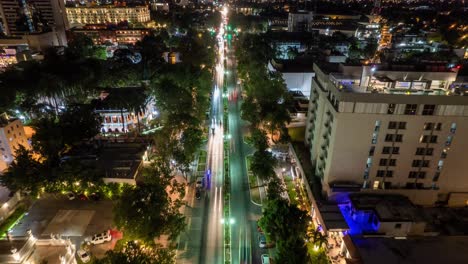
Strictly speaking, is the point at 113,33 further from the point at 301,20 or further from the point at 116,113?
the point at 301,20

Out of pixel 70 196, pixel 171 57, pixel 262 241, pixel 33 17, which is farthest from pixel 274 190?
pixel 33 17

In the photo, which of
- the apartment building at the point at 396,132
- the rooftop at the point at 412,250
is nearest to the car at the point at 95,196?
the apartment building at the point at 396,132

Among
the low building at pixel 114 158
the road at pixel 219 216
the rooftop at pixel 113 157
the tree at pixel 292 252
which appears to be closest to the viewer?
the tree at pixel 292 252

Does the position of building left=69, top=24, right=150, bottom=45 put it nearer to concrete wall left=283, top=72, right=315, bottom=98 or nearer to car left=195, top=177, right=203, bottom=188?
concrete wall left=283, top=72, right=315, bottom=98

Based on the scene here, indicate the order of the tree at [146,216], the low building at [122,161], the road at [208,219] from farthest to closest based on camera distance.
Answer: the low building at [122,161], the road at [208,219], the tree at [146,216]

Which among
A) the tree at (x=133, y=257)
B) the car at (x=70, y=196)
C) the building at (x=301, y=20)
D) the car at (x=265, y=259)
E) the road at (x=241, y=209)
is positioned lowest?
the road at (x=241, y=209)

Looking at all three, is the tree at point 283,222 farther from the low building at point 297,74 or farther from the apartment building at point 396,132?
the low building at point 297,74

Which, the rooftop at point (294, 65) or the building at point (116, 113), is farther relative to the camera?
the rooftop at point (294, 65)

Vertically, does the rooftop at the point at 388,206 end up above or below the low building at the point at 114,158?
above
